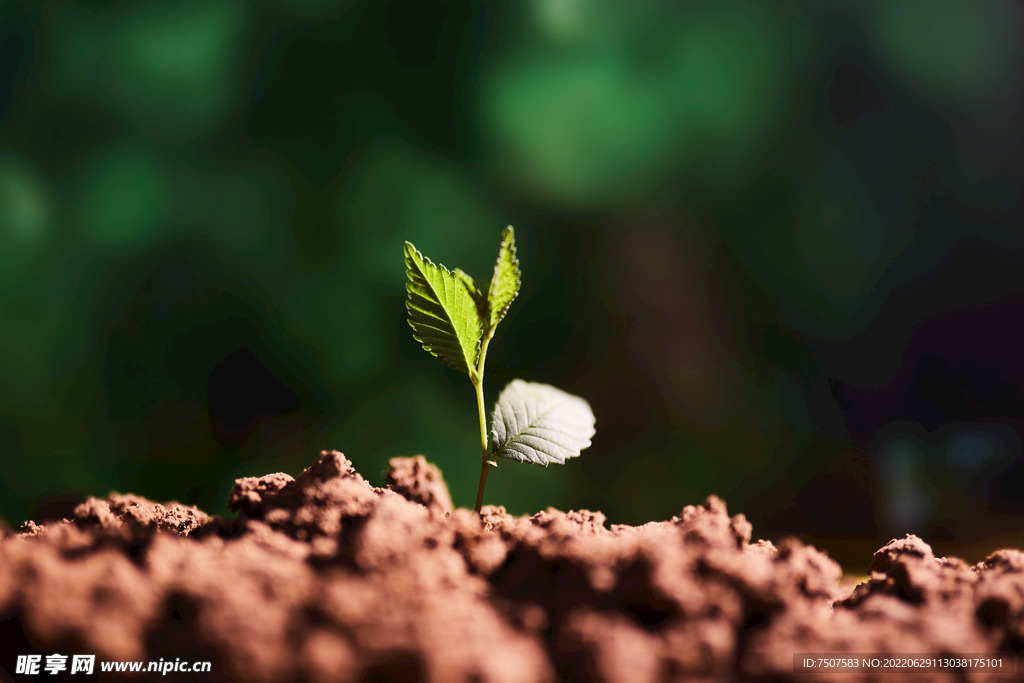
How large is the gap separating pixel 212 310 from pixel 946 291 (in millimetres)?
1425

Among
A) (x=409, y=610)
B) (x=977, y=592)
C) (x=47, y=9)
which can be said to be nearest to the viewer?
(x=409, y=610)

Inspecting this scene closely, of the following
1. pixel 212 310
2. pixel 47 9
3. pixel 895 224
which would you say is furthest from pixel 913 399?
pixel 47 9

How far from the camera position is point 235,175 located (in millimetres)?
1103

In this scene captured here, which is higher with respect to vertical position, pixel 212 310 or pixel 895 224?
pixel 895 224

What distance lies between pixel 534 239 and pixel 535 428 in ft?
2.04

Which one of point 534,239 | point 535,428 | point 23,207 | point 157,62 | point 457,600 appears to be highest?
point 157,62

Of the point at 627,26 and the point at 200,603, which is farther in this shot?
the point at 627,26

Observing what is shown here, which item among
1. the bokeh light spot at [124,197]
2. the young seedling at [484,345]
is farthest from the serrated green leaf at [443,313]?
the bokeh light spot at [124,197]

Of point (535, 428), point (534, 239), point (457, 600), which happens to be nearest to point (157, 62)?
point (534, 239)

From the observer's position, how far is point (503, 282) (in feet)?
1.74

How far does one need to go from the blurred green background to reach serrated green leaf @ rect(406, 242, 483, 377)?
0.54 meters

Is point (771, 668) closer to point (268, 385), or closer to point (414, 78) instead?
point (268, 385)

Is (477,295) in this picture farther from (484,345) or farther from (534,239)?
(534,239)

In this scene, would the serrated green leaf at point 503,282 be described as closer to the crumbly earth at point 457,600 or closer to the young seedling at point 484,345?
the young seedling at point 484,345
